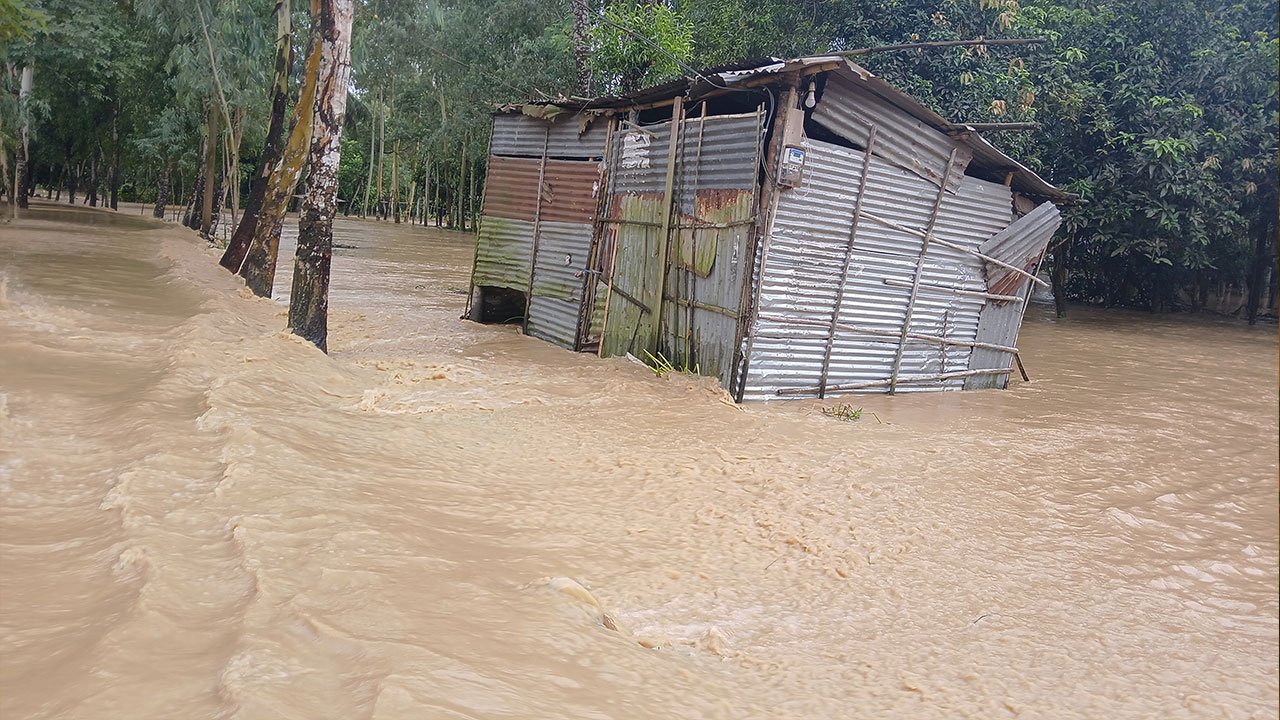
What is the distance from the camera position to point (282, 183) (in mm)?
13133

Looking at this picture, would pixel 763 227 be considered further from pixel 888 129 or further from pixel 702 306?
pixel 888 129

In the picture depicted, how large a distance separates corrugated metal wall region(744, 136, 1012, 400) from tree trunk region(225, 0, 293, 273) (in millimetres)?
10827

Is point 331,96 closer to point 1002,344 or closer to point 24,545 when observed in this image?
point 24,545

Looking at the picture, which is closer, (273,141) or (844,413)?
(844,413)

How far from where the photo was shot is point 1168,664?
4773 millimetres

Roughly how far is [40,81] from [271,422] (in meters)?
29.3

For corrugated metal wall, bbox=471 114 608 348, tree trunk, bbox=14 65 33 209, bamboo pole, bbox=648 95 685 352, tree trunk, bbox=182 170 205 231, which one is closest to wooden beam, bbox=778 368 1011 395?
bamboo pole, bbox=648 95 685 352

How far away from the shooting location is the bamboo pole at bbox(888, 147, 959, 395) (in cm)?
1139

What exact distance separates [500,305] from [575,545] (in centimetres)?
1103

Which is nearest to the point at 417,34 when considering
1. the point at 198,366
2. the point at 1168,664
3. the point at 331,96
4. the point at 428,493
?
the point at 331,96

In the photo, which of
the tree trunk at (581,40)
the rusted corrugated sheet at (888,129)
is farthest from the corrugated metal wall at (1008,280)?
the tree trunk at (581,40)

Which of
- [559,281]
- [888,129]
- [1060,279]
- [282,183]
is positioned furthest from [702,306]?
[1060,279]

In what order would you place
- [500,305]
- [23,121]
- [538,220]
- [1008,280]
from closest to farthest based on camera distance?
[1008,280], [538,220], [500,305], [23,121]

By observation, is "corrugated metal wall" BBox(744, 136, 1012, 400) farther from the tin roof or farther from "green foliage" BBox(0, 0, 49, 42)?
"green foliage" BBox(0, 0, 49, 42)
